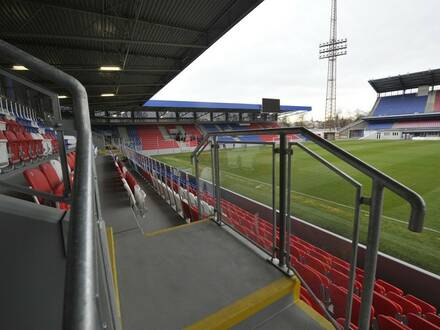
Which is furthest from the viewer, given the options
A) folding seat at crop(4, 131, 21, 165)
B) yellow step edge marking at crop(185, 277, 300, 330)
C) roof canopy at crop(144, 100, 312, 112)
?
roof canopy at crop(144, 100, 312, 112)

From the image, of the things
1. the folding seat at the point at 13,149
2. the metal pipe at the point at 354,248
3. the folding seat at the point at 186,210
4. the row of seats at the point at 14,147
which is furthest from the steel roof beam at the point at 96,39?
the metal pipe at the point at 354,248

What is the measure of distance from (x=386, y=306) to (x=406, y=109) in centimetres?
4806

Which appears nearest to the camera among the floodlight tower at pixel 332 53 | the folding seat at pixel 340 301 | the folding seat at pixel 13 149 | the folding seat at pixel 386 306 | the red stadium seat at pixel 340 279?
the folding seat at pixel 340 301

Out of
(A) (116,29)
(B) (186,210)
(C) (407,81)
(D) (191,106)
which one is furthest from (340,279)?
(C) (407,81)

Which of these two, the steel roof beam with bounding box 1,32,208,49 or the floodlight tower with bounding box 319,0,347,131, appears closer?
the steel roof beam with bounding box 1,32,208,49

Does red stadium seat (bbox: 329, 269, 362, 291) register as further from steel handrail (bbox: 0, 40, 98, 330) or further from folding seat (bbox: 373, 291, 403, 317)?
steel handrail (bbox: 0, 40, 98, 330)

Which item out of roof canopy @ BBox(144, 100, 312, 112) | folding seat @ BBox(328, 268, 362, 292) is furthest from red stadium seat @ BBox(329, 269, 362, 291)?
roof canopy @ BBox(144, 100, 312, 112)

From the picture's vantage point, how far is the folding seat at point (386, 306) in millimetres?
2608

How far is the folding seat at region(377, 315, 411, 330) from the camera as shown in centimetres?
A: 223

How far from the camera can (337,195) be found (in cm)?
912

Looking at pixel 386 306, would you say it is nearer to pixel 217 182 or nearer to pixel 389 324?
pixel 389 324

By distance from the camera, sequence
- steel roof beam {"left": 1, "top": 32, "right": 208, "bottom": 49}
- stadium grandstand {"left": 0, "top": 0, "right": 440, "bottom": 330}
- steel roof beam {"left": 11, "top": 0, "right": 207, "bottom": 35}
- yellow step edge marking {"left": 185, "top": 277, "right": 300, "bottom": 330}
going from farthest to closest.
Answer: steel roof beam {"left": 1, "top": 32, "right": 208, "bottom": 49} < steel roof beam {"left": 11, "top": 0, "right": 207, "bottom": 35} < yellow step edge marking {"left": 185, "top": 277, "right": 300, "bottom": 330} < stadium grandstand {"left": 0, "top": 0, "right": 440, "bottom": 330}

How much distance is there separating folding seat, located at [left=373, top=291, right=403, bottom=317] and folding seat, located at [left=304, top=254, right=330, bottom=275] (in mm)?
631

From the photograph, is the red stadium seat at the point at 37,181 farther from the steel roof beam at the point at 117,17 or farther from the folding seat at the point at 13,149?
the steel roof beam at the point at 117,17
